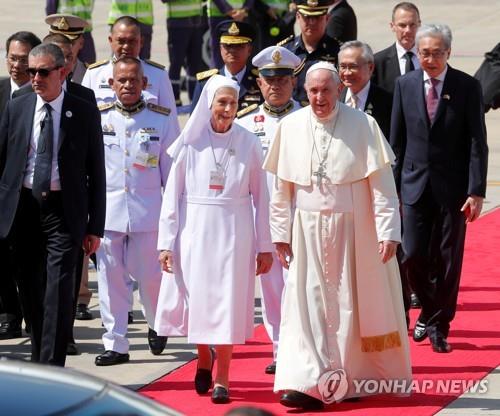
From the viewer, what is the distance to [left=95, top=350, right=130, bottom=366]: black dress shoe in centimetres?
914

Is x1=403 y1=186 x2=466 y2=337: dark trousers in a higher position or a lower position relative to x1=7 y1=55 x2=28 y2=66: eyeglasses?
lower

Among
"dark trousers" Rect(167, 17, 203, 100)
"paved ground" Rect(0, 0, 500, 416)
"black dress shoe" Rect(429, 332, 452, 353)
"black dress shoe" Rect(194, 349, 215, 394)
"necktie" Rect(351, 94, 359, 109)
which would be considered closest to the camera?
"black dress shoe" Rect(194, 349, 215, 394)

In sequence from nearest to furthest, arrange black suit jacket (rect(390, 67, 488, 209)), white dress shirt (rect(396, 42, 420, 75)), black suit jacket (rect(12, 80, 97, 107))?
black suit jacket (rect(12, 80, 97, 107))
black suit jacket (rect(390, 67, 488, 209))
white dress shirt (rect(396, 42, 420, 75))

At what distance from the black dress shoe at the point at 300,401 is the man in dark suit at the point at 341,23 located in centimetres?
519

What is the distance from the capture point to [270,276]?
909 cm

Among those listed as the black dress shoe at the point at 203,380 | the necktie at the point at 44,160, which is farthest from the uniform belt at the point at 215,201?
the black dress shoe at the point at 203,380

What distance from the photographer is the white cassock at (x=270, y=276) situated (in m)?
9.07

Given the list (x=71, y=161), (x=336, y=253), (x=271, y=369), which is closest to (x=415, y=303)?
(x=271, y=369)

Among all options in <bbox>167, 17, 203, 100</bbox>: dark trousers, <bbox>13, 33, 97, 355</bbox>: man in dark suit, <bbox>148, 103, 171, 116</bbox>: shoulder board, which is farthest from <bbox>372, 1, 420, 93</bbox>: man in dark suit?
<bbox>167, 17, 203, 100</bbox>: dark trousers

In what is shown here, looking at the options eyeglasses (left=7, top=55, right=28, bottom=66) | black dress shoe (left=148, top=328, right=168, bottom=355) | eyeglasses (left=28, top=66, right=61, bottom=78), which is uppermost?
eyeglasses (left=7, top=55, right=28, bottom=66)

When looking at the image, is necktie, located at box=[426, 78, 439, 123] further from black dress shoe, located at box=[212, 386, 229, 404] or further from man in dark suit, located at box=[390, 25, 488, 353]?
black dress shoe, located at box=[212, 386, 229, 404]

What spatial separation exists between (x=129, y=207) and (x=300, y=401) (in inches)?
73.2

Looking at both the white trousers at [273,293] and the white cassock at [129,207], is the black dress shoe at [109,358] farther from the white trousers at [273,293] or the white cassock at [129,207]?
the white trousers at [273,293]

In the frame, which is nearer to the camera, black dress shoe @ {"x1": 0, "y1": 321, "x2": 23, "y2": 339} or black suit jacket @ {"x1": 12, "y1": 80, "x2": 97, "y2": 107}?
black suit jacket @ {"x1": 12, "y1": 80, "x2": 97, "y2": 107}
